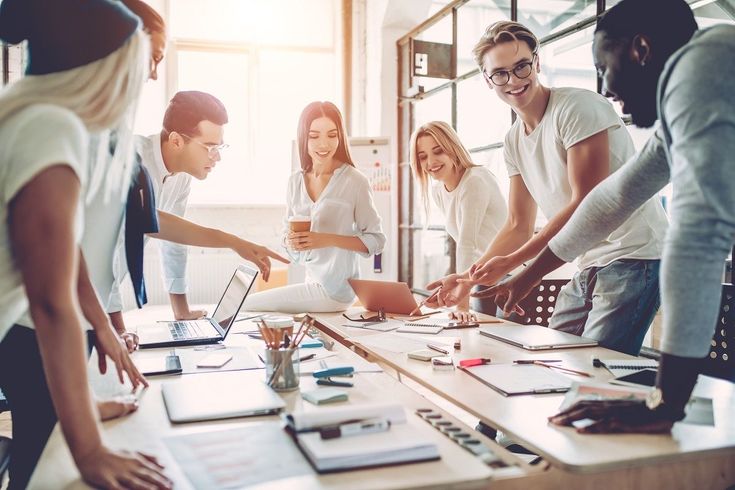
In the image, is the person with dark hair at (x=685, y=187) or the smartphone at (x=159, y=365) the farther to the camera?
the smartphone at (x=159, y=365)

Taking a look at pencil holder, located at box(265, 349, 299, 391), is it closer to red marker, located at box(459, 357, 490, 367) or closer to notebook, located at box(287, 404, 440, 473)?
notebook, located at box(287, 404, 440, 473)

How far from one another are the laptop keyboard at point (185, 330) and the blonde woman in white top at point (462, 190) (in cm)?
117

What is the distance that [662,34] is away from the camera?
Answer: 1.10 m

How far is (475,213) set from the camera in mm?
2709

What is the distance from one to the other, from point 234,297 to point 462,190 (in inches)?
46.7

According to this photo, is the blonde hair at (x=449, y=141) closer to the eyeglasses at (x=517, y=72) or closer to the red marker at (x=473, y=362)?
the eyeglasses at (x=517, y=72)

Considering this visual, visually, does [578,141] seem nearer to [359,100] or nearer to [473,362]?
[473,362]

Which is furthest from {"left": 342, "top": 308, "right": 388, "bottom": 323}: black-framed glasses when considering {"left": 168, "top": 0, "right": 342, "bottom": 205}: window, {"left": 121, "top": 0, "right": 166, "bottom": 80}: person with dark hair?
{"left": 168, "top": 0, "right": 342, "bottom": 205}: window

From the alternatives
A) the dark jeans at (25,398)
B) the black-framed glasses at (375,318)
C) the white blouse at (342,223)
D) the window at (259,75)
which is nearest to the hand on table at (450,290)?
the black-framed glasses at (375,318)

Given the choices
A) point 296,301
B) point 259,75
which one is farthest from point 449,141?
point 259,75

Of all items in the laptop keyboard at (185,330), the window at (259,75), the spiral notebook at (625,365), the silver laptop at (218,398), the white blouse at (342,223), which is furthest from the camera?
the window at (259,75)

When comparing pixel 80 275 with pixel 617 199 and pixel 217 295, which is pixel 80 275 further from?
pixel 217 295

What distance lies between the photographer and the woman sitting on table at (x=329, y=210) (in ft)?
8.64

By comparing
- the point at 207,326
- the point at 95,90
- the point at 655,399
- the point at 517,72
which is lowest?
the point at 207,326
